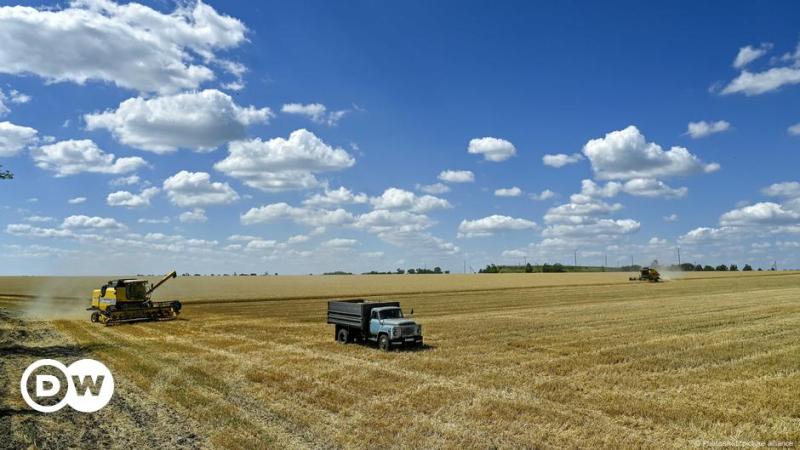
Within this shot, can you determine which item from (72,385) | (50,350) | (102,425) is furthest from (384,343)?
(50,350)

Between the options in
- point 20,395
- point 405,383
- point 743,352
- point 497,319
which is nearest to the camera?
point 20,395

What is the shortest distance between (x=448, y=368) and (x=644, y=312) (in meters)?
25.6

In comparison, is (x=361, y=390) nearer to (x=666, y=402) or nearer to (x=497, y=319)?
(x=666, y=402)

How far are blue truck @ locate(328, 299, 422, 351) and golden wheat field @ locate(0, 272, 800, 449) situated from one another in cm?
98

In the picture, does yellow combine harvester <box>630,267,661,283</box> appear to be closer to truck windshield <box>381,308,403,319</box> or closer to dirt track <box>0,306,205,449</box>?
truck windshield <box>381,308,403,319</box>

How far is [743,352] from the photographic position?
22453 mm

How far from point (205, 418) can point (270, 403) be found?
76.6 inches

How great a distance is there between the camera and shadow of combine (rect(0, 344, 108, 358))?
24.4 meters

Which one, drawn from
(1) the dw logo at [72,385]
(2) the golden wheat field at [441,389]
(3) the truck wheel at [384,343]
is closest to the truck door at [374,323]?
(3) the truck wheel at [384,343]

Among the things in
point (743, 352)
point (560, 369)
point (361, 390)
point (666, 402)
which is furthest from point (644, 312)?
point (361, 390)

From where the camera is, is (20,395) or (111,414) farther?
(20,395)

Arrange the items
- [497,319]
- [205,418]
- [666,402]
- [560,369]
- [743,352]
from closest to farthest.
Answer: [205,418] → [666,402] → [560,369] → [743,352] → [497,319]

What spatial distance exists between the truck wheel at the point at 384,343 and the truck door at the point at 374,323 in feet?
1.74

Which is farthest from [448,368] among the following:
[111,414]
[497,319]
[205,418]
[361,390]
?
[497,319]
